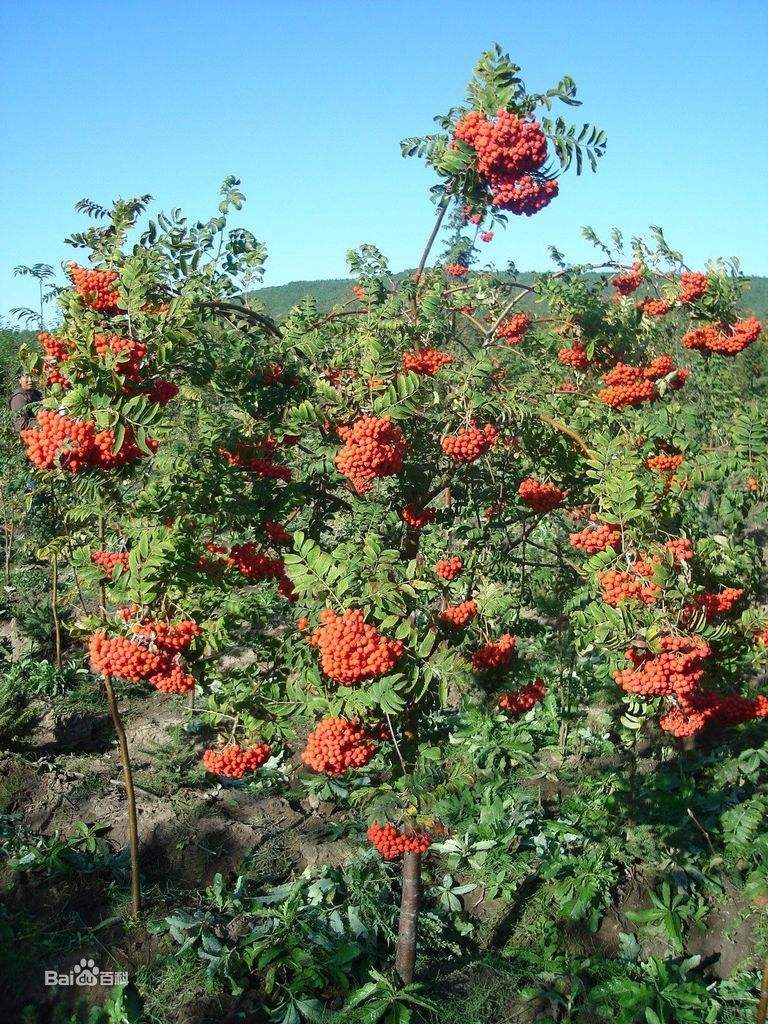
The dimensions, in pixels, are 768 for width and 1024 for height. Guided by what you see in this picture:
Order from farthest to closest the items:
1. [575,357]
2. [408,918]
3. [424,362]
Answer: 1. [575,357]
2. [408,918]
3. [424,362]

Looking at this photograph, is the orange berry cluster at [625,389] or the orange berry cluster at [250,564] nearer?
the orange berry cluster at [250,564]

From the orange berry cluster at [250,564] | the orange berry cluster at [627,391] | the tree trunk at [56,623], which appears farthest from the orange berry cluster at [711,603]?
the tree trunk at [56,623]

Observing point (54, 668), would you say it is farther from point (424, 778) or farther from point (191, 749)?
point (424, 778)

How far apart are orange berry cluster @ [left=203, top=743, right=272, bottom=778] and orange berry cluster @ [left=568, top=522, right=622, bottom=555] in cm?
135

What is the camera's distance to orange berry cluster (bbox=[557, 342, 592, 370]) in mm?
4844

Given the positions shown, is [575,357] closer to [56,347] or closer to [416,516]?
[416,516]

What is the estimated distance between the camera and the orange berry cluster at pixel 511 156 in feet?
9.29

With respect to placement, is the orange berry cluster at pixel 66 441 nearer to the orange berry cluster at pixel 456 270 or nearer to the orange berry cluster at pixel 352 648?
the orange berry cluster at pixel 352 648

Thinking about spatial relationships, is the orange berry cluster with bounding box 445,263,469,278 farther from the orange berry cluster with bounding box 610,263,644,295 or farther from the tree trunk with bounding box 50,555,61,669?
the tree trunk with bounding box 50,555,61,669

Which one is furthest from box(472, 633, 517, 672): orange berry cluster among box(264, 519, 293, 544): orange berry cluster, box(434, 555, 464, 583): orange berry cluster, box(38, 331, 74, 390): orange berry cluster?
box(38, 331, 74, 390): orange berry cluster

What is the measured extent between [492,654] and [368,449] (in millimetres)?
900

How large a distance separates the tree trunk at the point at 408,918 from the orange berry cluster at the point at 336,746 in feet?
3.73

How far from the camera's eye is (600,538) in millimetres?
2830

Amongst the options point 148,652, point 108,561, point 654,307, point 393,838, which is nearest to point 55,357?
point 108,561
